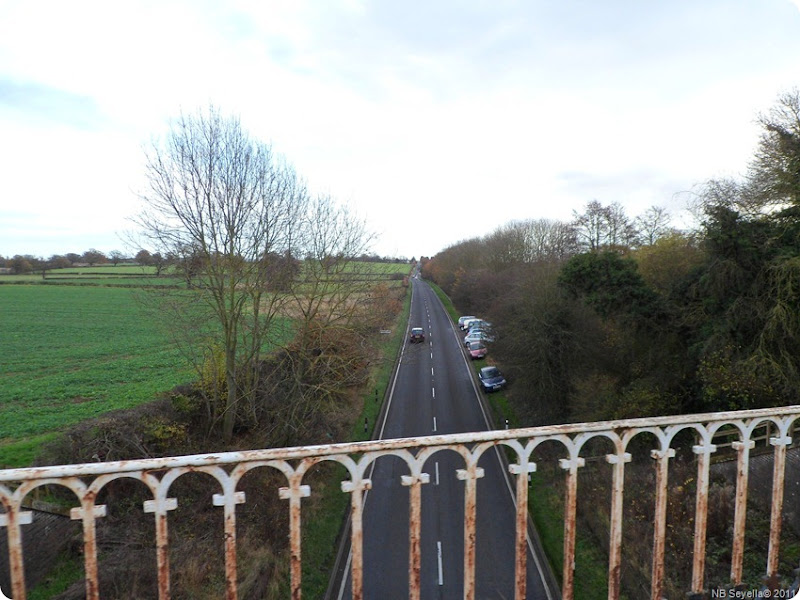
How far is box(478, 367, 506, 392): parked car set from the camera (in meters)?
22.2

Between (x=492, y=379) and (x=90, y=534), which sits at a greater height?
(x=90, y=534)

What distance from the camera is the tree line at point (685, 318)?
10773mm

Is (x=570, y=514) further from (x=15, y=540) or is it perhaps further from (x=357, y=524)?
(x=15, y=540)

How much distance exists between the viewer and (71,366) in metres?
20.9

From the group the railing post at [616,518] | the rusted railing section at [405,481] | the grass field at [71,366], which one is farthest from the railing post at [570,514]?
the grass field at [71,366]

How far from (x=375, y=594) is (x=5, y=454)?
9.66m

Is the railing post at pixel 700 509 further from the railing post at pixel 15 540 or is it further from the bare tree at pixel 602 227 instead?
the bare tree at pixel 602 227

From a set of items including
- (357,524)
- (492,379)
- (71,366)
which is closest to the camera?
(357,524)

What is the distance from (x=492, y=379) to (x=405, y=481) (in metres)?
21.0

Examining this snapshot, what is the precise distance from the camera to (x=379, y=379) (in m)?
24.6

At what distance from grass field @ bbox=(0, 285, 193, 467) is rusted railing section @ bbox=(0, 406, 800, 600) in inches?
481

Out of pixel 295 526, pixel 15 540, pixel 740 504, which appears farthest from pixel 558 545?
pixel 15 540

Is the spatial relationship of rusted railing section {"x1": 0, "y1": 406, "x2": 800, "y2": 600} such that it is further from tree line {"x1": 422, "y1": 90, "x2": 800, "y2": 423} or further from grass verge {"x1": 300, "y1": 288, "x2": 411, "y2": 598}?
tree line {"x1": 422, "y1": 90, "x2": 800, "y2": 423}

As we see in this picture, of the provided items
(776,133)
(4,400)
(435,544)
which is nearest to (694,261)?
(776,133)
